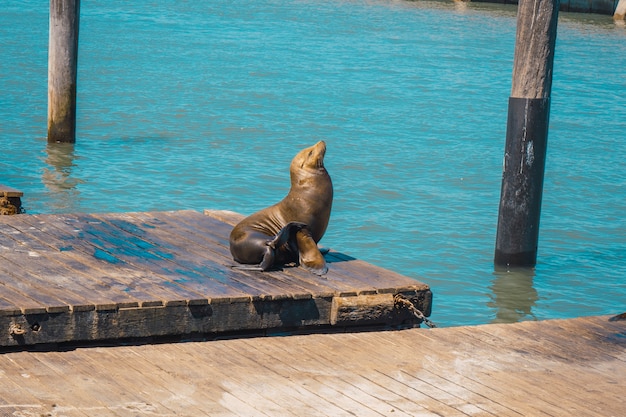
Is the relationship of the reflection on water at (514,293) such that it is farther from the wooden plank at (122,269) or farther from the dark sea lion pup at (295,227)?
the wooden plank at (122,269)

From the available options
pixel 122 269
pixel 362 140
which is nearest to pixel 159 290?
pixel 122 269

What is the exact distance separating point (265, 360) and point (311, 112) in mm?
14603

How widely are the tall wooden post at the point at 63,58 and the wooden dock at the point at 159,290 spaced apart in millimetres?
6715

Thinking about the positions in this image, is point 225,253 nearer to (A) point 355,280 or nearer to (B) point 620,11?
(A) point 355,280

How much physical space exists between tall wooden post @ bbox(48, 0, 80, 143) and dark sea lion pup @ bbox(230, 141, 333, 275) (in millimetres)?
7473

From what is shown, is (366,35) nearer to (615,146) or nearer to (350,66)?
(350,66)

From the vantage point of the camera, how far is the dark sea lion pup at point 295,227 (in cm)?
698

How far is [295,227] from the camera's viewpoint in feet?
23.2

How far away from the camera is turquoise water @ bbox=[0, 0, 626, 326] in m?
11.1

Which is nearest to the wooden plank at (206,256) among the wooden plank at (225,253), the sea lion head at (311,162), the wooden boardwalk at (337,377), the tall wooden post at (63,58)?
the wooden plank at (225,253)

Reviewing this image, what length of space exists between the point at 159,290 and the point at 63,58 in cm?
844

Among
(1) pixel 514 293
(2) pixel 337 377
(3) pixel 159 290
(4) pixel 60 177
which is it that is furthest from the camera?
(4) pixel 60 177

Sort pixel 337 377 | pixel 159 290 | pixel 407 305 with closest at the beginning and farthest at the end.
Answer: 1. pixel 337 377
2. pixel 159 290
3. pixel 407 305

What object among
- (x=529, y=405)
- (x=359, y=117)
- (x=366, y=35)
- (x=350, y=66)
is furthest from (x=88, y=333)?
(x=366, y=35)
